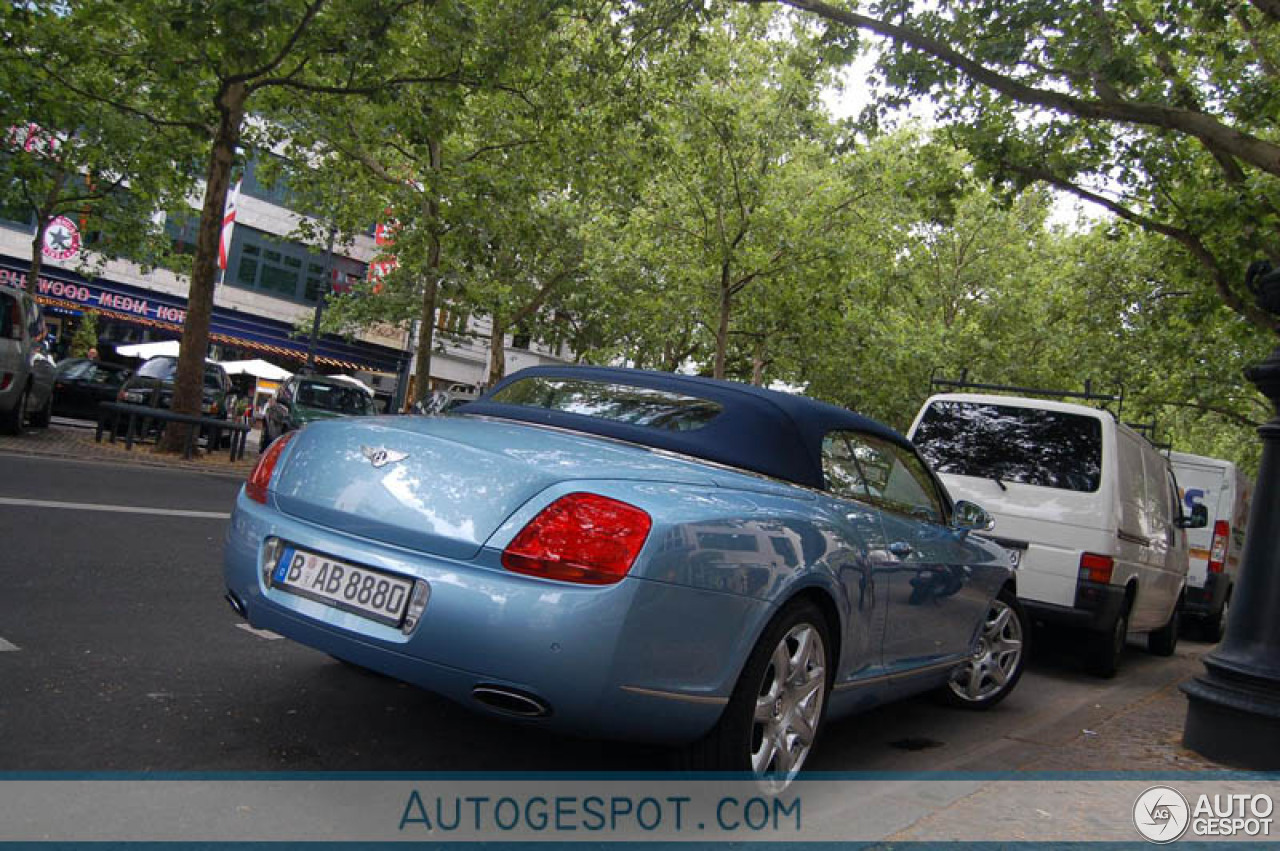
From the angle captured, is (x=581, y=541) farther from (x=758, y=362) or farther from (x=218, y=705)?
(x=758, y=362)

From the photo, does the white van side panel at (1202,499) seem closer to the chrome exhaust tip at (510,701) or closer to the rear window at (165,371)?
the chrome exhaust tip at (510,701)

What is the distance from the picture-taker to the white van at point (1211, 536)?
1286 centimetres

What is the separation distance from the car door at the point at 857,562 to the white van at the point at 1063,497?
3541 millimetres

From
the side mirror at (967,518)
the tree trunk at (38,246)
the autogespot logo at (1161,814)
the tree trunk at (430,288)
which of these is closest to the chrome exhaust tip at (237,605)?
the autogespot logo at (1161,814)

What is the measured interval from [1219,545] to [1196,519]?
132 inches

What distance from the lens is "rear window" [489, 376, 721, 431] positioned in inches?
172

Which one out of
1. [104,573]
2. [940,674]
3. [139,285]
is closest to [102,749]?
[104,573]

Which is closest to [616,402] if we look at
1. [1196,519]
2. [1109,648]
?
[1109,648]

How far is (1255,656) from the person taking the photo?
5.08 m

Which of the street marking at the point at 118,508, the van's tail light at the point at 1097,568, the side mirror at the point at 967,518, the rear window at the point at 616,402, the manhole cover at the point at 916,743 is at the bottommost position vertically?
the street marking at the point at 118,508

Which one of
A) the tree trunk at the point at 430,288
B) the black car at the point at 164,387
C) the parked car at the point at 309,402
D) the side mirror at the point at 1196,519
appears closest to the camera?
the side mirror at the point at 1196,519

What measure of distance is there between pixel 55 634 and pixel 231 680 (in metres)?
0.98

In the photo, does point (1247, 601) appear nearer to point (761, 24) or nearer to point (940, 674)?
point (940, 674)

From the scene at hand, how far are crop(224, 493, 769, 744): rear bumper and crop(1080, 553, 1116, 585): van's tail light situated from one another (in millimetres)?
4740
